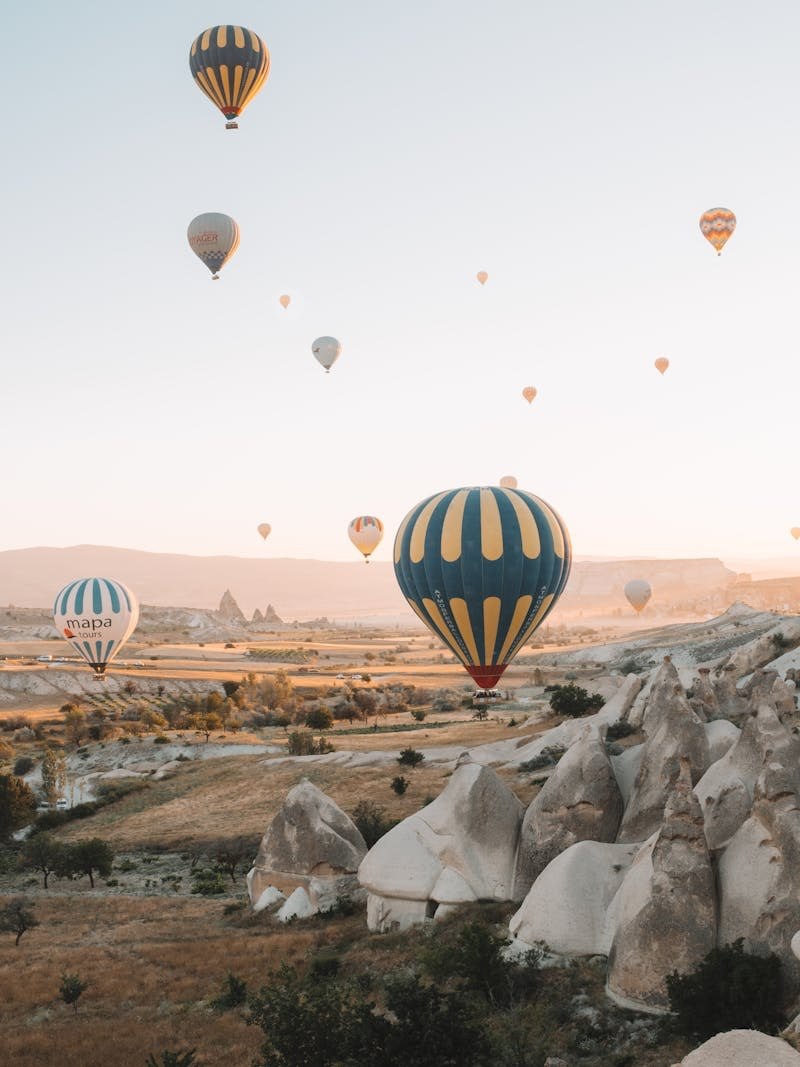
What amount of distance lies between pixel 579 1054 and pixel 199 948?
54.5ft

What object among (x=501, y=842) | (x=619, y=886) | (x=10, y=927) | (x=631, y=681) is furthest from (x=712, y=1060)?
(x=631, y=681)

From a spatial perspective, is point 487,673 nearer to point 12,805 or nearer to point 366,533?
point 12,805

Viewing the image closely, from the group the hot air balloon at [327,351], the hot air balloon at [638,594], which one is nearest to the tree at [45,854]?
the hot air balloon at [327,351]

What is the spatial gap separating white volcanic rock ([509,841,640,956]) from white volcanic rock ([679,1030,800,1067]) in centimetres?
869

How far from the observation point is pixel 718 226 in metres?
75.8

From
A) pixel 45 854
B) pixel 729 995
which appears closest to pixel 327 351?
pixel 45 854

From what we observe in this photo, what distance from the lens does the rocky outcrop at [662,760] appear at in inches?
1014

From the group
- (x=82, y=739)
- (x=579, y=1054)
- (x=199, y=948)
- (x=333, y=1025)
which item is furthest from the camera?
(x=82, y=739)

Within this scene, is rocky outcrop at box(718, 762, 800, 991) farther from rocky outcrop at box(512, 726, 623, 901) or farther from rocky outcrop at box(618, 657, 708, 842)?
rocky outcrop at box(512, 726, 623, 901)

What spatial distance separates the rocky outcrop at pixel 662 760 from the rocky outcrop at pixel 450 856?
387cm

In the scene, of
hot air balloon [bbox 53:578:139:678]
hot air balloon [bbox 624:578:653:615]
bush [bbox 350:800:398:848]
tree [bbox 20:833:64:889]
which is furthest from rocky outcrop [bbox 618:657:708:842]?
hot air balloon [bbox 624:578:653:615]

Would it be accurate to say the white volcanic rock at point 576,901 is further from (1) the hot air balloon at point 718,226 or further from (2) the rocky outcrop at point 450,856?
(1) the hot air balloon at point 718,226

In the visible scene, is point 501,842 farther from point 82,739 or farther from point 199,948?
point 82,739

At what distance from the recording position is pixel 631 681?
155 feet
